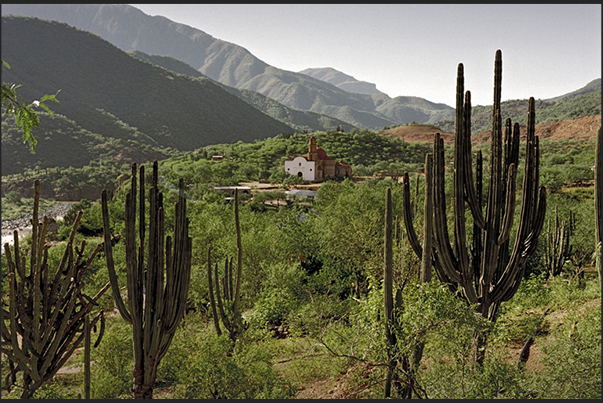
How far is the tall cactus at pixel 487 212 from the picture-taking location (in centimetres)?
761

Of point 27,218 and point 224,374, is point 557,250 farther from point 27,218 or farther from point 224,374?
point 27,218

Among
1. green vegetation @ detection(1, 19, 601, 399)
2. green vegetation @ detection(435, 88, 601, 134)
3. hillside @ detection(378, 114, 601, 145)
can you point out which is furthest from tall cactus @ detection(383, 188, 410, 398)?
green vegetation @ detection(435, 88, 601, 134)

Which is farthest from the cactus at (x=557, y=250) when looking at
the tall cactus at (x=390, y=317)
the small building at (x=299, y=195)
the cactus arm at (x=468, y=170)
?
the small building at (x=299, y=195)

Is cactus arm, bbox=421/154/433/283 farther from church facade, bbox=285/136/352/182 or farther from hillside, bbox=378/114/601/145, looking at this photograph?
hillside, bbox=378/114/601/145

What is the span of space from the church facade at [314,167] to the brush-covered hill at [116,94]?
49533mm

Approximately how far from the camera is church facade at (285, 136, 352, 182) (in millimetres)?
52438

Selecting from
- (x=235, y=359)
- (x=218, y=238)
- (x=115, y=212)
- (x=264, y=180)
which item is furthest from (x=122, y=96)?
(x=235, y=359)

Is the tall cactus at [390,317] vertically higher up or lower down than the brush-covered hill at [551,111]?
lower down

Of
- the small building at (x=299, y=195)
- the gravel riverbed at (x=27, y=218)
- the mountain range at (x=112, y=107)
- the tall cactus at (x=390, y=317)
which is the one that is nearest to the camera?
the tall cactus at (x=390, y=317)

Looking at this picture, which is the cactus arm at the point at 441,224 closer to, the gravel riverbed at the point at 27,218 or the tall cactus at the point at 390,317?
the tall cactus at the point at 390,317

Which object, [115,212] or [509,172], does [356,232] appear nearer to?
[509,172]

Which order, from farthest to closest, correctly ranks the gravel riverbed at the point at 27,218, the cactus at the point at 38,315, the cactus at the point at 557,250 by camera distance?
the gravel riverbed at the point at 27,218 → the cactus at the point at 557,250 → the cactus at the point at 38,315

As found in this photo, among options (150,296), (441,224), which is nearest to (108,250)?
(150,296)

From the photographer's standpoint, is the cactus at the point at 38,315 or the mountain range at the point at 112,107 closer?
the cactus at the point at 38,315
